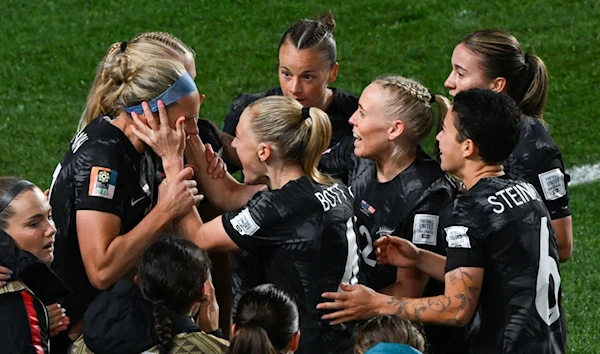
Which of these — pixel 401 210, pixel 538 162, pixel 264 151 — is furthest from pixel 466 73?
pixel 264 151

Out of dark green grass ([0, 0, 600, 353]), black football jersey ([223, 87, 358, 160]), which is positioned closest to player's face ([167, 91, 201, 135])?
black football jersey ([223, 87, 358, 160])

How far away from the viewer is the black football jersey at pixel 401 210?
15.6 ft

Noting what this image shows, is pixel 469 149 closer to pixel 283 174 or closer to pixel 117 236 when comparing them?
pixel 283 174

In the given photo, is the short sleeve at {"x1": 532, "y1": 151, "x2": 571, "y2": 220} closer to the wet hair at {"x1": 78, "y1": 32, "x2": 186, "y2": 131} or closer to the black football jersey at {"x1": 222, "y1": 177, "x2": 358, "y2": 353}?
the black football jersey at {"x1": 222, "y1": 177, "x2": 358, "y2": 353}

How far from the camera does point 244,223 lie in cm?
442

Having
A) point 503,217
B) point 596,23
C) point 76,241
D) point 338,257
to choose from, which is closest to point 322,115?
point 338,257

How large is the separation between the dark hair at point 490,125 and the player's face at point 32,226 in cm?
166

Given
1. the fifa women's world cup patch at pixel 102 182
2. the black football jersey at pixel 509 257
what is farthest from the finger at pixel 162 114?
the black football jersey at pixel 509 257

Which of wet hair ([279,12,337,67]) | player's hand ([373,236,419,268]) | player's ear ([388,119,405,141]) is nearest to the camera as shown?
player's hand ([373,236,419,268])

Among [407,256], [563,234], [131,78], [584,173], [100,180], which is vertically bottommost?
[584,173]

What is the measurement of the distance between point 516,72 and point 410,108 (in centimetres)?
74

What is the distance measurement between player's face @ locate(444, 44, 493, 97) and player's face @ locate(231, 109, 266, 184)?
1.23 meters

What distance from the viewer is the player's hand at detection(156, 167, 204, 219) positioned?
15.0 feet

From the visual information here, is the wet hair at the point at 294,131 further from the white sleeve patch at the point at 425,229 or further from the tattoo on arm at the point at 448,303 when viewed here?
the tattoo on arm at the point at 448,303
